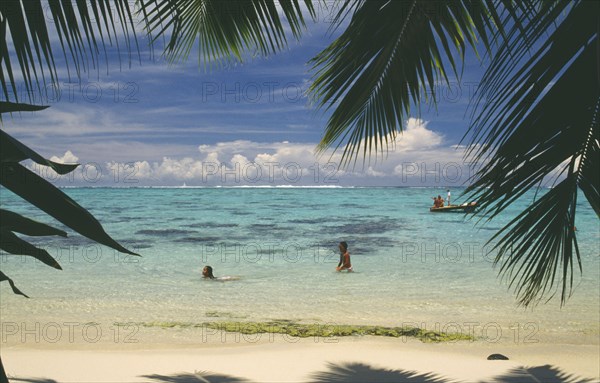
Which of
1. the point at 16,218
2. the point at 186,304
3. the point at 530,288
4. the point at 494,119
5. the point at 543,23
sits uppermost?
the point at 543,23

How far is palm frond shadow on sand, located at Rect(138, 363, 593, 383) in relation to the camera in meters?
4.90

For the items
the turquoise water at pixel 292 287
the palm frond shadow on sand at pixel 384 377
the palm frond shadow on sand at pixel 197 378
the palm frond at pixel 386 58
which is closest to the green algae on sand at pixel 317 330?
the turquoise water at pixel 292 287

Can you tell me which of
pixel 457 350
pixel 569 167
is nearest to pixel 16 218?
pixel 569 167

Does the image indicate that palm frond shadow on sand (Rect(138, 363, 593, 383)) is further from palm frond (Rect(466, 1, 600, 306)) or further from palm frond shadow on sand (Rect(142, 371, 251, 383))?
palm frond (Rect(466, 1, 600, 306))

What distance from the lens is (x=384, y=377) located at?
16.6 ft

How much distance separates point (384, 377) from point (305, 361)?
110cm

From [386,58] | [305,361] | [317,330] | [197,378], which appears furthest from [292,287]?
[386,58]

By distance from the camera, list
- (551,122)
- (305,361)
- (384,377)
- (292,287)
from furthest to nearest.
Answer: (292,287)
(305,361)
(384,377)
(551,122)

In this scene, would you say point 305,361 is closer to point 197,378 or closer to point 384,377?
point 384,377

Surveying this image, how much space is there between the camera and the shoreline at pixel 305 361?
5.11m

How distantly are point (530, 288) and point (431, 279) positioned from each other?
1115 cm

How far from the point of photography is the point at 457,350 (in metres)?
6.95

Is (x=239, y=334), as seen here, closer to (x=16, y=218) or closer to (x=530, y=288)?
(x=530, y=288)

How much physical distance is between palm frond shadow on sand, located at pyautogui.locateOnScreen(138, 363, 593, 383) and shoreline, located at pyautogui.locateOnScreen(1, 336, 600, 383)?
10mm
